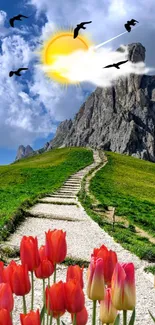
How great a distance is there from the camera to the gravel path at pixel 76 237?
745cm

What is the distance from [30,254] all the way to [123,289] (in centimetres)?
77

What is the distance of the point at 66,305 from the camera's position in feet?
7.59

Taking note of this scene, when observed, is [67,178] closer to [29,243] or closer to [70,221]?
[70,221]

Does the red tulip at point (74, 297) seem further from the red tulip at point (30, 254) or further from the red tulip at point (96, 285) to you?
the red tulip at point (30, 254)

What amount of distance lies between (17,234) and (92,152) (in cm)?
5544

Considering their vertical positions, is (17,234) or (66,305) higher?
(66,305)

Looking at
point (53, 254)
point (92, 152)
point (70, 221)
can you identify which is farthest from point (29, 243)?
point (92, 152)

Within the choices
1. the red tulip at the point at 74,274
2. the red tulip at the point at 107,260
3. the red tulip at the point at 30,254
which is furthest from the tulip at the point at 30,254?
the red tulip at the point at 107,260

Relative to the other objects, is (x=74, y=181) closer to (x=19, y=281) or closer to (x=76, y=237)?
(x=76, y=237)

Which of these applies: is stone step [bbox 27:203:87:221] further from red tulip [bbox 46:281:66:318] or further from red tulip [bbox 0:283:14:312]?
red tulip [bbox 0:283:14:312]

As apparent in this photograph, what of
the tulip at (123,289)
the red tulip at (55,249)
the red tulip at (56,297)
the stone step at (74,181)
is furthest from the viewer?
the stone step at (74,181)

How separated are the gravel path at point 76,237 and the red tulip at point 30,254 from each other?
4.29m

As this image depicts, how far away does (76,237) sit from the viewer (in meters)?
13.5

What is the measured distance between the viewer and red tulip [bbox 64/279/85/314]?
7.41 feet
